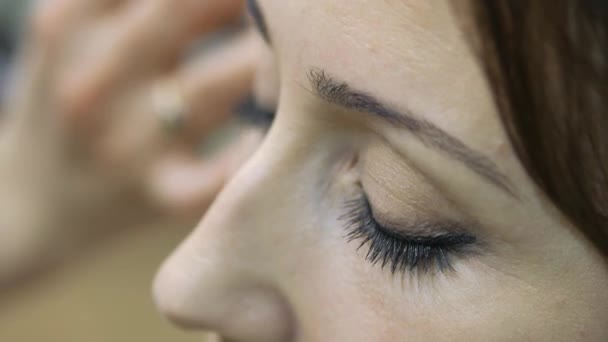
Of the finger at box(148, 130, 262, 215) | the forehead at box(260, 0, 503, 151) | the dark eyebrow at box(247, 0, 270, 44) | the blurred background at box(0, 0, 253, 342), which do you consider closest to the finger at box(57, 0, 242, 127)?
the finger at box(148, 130, 262, 215)

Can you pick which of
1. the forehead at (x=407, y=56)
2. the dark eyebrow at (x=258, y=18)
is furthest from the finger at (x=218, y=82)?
the forehead at (x=407, y=56)

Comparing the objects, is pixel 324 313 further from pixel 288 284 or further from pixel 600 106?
pixel 600 106

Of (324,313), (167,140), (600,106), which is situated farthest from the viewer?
(167,140)

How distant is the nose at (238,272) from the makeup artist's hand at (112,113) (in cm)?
29

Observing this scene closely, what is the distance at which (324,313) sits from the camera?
502 millimetres

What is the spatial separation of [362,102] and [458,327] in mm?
146

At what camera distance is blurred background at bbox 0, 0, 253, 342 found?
1512mm

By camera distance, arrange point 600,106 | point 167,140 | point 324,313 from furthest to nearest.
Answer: point 167,140, point 324,313, point 600,106

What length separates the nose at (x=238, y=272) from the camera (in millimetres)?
523

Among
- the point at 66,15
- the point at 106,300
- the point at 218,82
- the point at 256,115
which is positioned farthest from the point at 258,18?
the point at 106,300

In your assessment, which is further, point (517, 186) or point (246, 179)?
point (246, 179)

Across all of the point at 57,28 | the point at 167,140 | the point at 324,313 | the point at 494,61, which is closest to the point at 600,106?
the point at 494,61

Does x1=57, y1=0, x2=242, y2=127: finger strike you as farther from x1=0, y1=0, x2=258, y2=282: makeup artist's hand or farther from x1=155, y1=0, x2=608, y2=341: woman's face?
x1=155, y1=0, x2=608, y2=341: woman's face

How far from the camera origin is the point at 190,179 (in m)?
0.89
